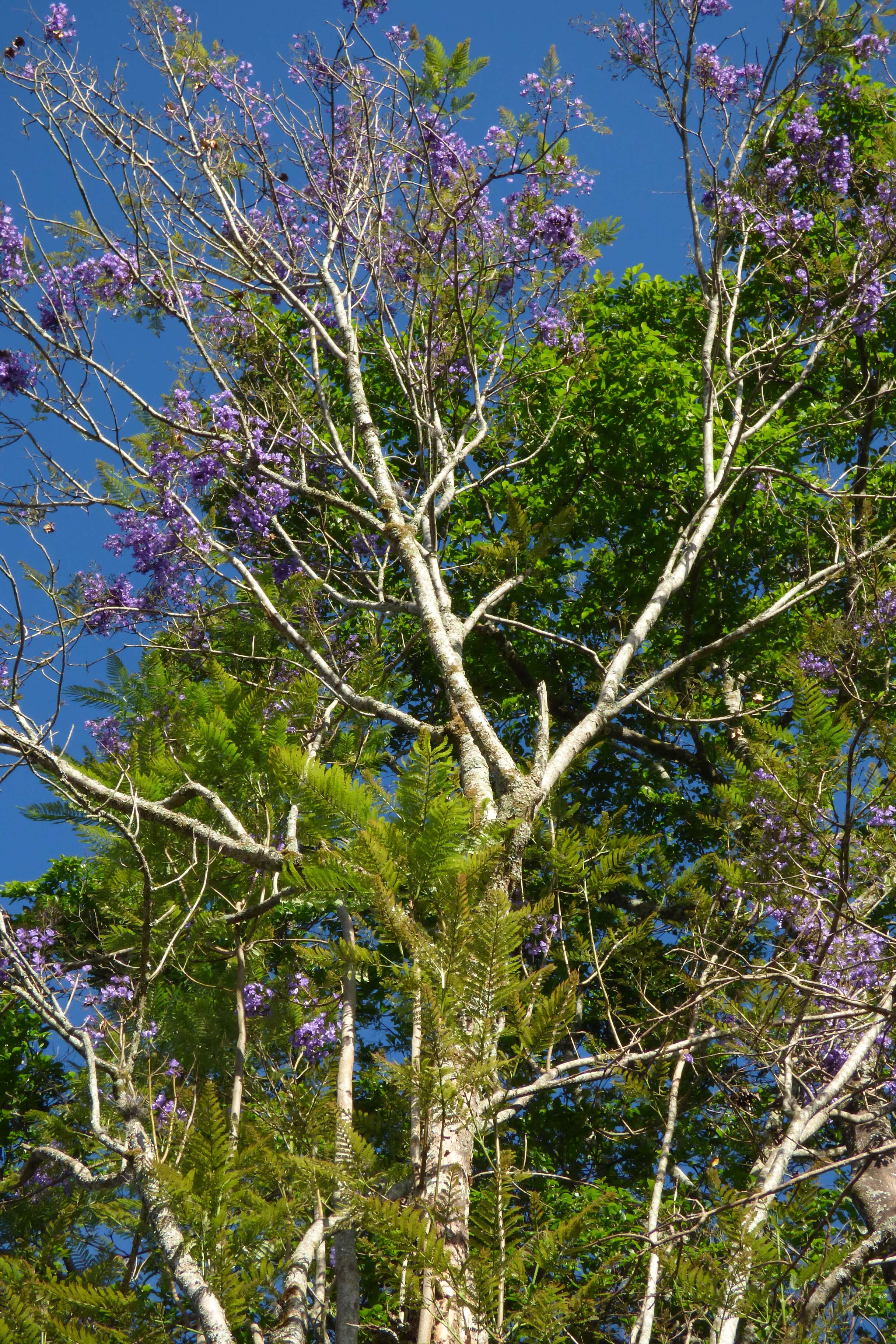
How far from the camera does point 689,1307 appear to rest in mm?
2904

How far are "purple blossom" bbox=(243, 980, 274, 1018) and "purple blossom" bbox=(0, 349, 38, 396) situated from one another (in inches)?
139

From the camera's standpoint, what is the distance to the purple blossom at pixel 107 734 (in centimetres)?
658

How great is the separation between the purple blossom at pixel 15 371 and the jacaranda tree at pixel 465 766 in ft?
0.49

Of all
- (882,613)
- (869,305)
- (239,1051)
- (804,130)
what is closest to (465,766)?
(239,1051)

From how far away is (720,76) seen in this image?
719 centimetres

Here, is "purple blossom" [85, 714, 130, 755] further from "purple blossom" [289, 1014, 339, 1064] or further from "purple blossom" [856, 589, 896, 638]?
"purple blossom" [856, 589, 896, 638]

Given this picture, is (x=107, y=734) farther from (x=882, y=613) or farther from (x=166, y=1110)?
(x=882, y=613)

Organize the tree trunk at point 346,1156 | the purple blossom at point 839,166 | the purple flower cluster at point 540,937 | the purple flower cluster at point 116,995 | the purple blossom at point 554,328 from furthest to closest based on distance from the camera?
the purple blossom at point 839,166, the purple blossom at point 554,328, the purple flower cluster at point 540,937, the purple flower cluster at point 116,995, the tree trunk at point 346,1156

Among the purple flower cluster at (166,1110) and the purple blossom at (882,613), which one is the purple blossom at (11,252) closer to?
the purple flower cluster at (166,1110)

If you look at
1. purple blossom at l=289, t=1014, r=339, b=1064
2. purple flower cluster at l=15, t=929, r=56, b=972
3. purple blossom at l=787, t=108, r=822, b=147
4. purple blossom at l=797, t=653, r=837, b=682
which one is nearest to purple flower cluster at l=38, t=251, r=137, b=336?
purple flower cluster at l=15, t=929, r=56, b=972

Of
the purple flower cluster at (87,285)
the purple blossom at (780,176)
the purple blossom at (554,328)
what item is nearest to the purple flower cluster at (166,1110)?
the purple flower cluster at (87,285)

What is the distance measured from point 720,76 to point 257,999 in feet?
23.2

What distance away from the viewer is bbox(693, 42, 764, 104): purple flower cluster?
7.10 meters

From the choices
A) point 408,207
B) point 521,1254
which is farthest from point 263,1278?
point 408,207
